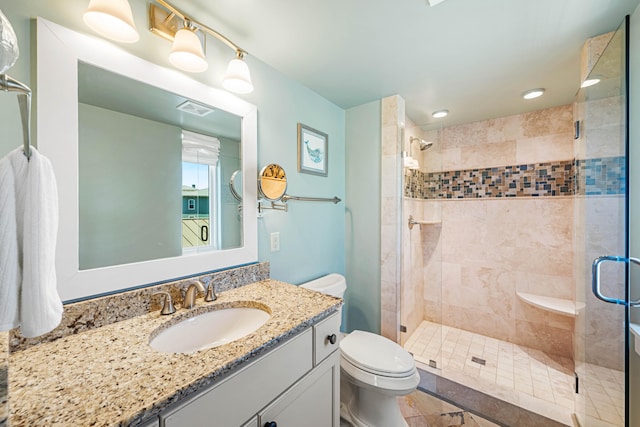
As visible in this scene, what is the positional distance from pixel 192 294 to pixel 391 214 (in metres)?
1.52

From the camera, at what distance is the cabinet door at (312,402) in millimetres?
807

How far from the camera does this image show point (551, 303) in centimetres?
206

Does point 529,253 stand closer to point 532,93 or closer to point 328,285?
point 532,93

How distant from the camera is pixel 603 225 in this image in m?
1.21

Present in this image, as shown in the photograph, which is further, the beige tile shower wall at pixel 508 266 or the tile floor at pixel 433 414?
the beige tile shower wall at pixel 508 266

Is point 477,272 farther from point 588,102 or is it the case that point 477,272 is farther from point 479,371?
point 588,102

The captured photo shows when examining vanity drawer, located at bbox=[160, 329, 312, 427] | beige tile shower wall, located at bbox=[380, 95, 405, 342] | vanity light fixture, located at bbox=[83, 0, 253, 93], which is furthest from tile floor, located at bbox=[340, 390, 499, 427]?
vanity light fixture, located at bbox=[83, 0, 253, 93]

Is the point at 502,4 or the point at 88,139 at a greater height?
A: the point at 502,4

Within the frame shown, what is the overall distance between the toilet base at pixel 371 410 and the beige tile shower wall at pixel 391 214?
584 millimetres


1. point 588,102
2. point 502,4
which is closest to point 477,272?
point 588,102

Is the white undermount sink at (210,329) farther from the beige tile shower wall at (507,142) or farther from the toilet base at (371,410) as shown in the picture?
the beige tile shower wall at (507,142)

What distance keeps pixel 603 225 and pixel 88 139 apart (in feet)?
7.71

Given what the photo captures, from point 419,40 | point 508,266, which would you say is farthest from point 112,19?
point 508,266

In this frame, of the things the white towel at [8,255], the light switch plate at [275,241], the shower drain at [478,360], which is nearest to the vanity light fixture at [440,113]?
the light switch plate at [275,241]
